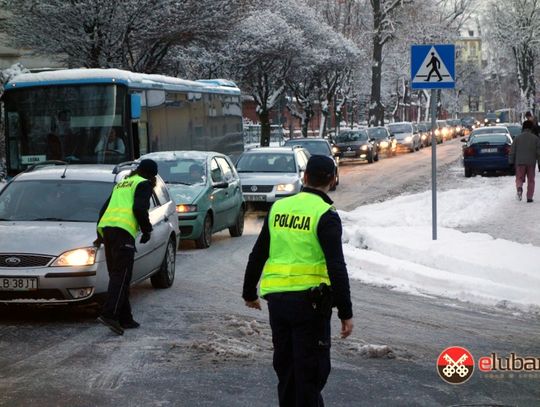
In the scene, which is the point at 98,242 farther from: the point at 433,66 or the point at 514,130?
the point at 514,130

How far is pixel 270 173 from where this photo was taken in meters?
21.6

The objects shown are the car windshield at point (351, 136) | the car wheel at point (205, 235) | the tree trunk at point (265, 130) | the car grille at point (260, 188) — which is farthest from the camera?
the tree trunk at point (265, 130)

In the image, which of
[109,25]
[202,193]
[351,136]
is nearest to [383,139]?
[351,136]

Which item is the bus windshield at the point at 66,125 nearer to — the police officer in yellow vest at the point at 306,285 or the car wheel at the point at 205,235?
the car wheel at the point at 205,235

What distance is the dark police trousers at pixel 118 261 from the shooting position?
894cm

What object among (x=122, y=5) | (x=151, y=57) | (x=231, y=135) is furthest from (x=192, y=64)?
(x=231, y=135)

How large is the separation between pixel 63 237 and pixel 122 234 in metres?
0.88

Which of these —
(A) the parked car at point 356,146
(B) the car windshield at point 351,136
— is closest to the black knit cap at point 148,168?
(A) the parked car at point 356,146

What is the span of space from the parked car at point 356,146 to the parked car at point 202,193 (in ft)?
88.7

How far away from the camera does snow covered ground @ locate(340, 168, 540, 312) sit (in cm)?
1102

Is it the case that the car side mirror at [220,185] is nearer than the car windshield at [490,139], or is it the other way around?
the car side mirror at [220,185]

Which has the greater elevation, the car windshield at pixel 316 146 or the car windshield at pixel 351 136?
the car windshield at pixel 316 146

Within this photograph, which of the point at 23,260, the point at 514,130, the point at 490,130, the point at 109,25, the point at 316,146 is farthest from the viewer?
the point at 514,130

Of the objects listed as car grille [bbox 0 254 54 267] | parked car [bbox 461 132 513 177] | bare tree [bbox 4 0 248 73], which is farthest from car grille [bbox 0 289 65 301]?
parked car [bbox 461 132 513 177]
